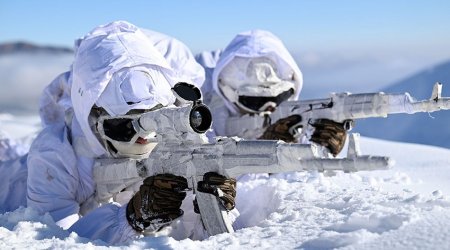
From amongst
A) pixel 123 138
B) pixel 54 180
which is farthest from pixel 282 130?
pixel 54 180

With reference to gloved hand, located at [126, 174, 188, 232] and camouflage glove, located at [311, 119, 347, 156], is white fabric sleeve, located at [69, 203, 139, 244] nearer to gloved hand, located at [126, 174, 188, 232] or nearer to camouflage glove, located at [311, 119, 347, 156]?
gloved hand, located at [126, 174, 188, 232]

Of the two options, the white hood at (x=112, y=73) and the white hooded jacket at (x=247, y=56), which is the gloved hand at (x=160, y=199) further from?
the white hooded jacket at (x=247, y=56)

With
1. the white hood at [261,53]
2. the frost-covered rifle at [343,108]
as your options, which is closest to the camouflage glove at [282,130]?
the frost-covered rifle at [343,108]

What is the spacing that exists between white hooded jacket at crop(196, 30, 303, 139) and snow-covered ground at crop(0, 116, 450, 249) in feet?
4.99

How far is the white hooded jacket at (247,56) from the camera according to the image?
521 cm

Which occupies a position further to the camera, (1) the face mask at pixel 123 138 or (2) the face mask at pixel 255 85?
(2) the face mask at pixel 255 85

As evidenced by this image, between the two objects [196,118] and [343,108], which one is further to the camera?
[343,108]

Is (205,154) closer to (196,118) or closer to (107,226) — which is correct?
(196,118)

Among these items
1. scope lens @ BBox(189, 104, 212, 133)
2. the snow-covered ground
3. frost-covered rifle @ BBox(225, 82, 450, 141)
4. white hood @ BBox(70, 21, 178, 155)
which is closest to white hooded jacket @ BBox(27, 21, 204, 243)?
white hood @ BBox(70, 21, 178, 155)

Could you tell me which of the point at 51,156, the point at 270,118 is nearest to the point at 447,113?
the point at 270,118

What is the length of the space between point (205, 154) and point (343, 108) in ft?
6.34

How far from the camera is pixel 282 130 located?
4844 mm

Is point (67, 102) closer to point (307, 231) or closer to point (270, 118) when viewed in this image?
point (270, 118)

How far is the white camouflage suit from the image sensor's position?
323 cm
